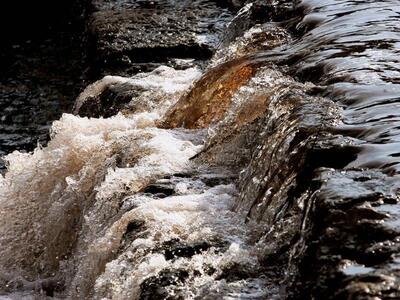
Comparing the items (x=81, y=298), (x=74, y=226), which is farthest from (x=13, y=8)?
(x=81, y=298)

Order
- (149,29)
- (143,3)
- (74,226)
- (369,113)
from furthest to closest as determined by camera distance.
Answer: (143,3), (149,29), (74,226), (369,113)

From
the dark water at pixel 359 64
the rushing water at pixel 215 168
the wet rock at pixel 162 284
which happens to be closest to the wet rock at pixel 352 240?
the rushing water at pixel 215 168

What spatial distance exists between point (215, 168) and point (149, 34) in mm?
4617

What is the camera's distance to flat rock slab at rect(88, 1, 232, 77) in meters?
9.08

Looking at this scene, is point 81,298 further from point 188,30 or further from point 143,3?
point 143,3

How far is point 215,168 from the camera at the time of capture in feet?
17.0

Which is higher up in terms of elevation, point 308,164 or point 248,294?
point 308,164

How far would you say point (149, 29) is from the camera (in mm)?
9711

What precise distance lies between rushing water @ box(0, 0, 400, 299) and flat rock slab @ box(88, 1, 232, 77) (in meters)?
1.16

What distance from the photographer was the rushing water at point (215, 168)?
146 inches

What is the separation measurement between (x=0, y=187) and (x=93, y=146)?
3.29ft

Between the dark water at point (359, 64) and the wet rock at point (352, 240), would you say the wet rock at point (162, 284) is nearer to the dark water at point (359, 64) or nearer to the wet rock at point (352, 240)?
the wet rock at point (352, 240)

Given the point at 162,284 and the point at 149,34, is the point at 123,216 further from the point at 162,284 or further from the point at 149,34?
the point at 149,34

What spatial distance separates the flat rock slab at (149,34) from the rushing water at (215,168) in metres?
1.16
